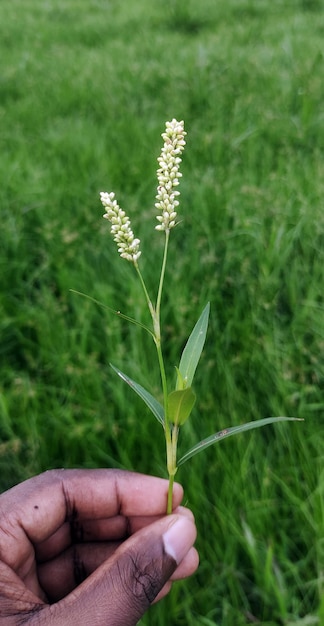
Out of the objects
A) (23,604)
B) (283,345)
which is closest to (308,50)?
(283,345)

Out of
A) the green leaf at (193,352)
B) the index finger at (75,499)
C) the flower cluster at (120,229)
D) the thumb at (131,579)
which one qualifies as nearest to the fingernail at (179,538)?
the thumb at (131,579)

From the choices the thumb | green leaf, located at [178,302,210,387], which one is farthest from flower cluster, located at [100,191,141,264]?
the thumb

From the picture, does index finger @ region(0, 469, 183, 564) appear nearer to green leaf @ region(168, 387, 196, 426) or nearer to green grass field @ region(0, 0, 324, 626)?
green grass field @ region(0, 0, 324, 626)

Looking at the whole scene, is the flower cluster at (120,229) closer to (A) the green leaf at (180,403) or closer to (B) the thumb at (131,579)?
(A) the green leaf at (180,403)

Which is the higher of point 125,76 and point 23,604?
point 125,76

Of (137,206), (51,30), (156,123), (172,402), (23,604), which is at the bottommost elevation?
(23,604)

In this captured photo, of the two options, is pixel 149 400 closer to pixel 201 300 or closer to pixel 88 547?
pixel 88 547

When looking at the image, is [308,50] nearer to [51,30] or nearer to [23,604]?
[51,30]

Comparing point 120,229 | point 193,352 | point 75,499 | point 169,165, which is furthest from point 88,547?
point 169,165
